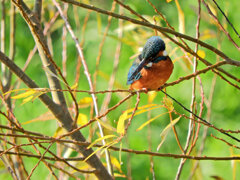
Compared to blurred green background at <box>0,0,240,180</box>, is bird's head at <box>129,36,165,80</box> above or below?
above

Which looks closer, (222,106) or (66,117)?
(66,117)

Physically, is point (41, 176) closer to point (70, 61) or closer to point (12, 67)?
point (70, 61)

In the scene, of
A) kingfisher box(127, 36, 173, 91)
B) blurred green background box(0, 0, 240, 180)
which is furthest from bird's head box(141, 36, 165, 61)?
blurred green background box(0, 0, 240, 180)

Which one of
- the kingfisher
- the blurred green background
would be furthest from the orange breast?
the blurred green background

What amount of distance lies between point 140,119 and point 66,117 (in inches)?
82.7

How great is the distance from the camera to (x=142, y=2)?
3580 millimetres

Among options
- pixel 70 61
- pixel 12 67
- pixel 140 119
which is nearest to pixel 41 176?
pixel 140 119

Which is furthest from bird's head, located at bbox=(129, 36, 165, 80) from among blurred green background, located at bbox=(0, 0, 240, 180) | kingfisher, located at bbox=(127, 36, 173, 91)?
blurred green background, located at bbox=(0, 0, 240, 180)

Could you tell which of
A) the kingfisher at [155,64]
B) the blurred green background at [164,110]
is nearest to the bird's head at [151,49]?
the kingfisher at [155,64]

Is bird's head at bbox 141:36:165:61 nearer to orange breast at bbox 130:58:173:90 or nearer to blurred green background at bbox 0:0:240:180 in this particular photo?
orange breast at bbox 130:58:173:90

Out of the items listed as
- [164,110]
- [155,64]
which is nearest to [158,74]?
[155,64]

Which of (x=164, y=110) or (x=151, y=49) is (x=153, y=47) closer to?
(x=151, y=49)

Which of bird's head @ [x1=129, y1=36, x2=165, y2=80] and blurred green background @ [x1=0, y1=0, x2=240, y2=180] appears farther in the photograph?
blurred green background @ [x1=0, y1=0, x2=240, y2=180]

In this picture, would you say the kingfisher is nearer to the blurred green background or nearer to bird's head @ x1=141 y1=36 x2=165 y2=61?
bird's head @ x1=141 y1=36 x2=165 y2=61
